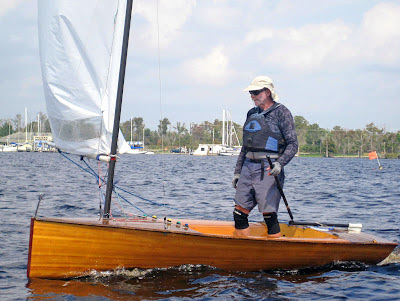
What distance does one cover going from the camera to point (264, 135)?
595 cm

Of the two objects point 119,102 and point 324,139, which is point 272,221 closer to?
point 119,102

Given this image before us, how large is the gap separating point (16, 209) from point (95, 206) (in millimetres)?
2001

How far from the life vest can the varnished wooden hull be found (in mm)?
1147

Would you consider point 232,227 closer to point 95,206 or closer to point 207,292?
point 207,292

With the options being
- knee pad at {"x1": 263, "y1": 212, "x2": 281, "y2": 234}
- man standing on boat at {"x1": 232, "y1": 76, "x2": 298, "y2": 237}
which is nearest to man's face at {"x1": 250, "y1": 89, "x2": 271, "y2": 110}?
man standing on boat at {"x1": 232, "y1": 76, "x2": 298, "y2": 237}

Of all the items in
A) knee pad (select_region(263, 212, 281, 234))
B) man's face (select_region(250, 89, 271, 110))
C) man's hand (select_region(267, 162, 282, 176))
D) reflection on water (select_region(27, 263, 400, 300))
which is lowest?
reflection on water (select_region(27, 263, 400, 300))

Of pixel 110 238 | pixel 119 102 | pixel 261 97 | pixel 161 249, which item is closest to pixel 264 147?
pixel 261 97

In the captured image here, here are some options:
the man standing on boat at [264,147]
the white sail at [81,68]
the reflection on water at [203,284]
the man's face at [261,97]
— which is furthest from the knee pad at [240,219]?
the white sail at [81,68]

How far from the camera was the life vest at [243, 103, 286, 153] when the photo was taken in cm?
595

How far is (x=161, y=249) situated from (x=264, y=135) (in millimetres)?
1871

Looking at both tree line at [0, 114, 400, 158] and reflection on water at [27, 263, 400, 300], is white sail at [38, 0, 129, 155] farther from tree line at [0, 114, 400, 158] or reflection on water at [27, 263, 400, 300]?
tree line at [0, 114, 400, 158]

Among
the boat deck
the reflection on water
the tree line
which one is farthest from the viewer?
the tree line

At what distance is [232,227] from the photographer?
7.32m

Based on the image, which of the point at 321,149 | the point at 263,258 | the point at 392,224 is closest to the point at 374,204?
the point at 392,224
